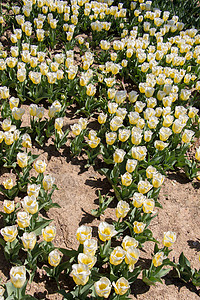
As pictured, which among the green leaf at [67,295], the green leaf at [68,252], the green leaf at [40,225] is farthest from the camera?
the green leaf at [40,225]

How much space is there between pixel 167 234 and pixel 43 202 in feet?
4.19

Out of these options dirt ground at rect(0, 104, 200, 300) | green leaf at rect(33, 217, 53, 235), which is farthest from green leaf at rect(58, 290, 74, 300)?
green leaf at rect(33, 217, 53, 235)

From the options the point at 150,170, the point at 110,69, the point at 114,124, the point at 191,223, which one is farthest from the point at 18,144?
the point at 191,223

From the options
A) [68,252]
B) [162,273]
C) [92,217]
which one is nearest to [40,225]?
[68,252]

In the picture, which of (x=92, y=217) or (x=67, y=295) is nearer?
(x=67, y=295)

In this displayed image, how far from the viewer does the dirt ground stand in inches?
127

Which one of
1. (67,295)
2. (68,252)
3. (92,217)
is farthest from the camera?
(92,217)

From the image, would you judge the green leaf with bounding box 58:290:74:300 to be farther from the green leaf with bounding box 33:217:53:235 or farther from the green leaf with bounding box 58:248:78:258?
the green leaf with bounding box 33:217:53:235

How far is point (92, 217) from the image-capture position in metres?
3.75

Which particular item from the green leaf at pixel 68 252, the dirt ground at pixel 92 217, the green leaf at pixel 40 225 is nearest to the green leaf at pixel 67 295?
the dirt ground at pixel 92 217

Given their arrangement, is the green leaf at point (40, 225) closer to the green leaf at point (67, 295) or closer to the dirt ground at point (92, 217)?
the dirt ground at point (92, 217)

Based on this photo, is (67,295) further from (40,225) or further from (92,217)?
(92,217)

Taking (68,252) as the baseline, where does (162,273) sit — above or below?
below

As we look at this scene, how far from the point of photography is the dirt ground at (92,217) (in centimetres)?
322
